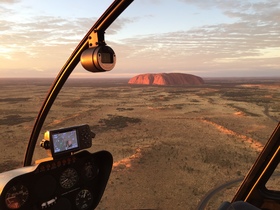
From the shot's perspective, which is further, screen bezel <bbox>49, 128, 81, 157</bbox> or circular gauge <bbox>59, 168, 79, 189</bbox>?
circular gauge <bbox>59, 168, 79, 189</bbox>

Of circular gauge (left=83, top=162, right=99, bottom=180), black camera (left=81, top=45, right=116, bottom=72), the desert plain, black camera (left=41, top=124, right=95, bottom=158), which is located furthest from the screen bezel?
the desert plain

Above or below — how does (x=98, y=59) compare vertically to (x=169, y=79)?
below

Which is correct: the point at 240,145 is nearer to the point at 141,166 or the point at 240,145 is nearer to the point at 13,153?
the point at 141,166

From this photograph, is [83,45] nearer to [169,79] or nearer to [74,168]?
[74,168]

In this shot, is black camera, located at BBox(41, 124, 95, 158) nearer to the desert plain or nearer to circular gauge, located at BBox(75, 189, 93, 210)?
circular gauge, located at BBox(75, 189, 93, 210)

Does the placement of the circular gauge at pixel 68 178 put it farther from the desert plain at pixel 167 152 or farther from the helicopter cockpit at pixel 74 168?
the desert plain at pixel 167 152

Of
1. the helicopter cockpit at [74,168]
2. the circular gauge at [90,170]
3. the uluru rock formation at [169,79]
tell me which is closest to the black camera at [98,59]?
the helicopter cockpit at [74,168]

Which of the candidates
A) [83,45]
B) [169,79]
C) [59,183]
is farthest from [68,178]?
[169,79]

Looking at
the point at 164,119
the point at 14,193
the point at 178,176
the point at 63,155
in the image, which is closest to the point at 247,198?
the point at 63,155
